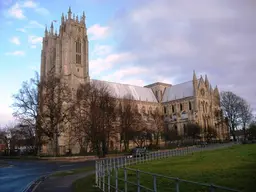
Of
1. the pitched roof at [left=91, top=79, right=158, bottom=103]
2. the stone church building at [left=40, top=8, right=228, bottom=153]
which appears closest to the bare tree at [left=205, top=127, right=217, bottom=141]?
the stone church building at [left=40, top=8, right=228, bottom=153]

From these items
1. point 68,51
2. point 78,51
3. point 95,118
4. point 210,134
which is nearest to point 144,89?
point 210,134

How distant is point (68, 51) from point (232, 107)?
51.4 meters

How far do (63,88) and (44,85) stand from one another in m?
3.28

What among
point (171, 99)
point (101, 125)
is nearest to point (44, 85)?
point (101, 125)

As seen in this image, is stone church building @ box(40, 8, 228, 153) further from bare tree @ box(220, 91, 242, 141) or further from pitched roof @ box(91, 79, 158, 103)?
bare tree @ box(220, 91, 242, 141)

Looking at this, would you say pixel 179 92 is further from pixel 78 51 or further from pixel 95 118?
pixel 95 118

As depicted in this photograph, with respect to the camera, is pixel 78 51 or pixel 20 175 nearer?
pixel 20 175

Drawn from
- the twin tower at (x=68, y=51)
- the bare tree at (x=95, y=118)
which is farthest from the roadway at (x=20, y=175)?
the twin tower at (x=68, y=51)

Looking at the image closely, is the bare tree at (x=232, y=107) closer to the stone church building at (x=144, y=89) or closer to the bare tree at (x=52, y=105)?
the stone church building at (x=144, y=89)

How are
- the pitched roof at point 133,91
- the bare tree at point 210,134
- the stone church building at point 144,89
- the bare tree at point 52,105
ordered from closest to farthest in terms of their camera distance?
the bare tree at point 52,105 < the stone church building at point 144,89 < the bare tree at point 210,134 < the pitched roof at point 133,91

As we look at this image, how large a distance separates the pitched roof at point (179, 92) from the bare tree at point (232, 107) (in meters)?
21.3

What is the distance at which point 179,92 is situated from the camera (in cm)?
10281

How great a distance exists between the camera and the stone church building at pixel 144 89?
7656 centimetres

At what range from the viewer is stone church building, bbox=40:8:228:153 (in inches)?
3014
